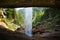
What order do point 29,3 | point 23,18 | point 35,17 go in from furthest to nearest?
point 23,18
point 35,17
point 29,3

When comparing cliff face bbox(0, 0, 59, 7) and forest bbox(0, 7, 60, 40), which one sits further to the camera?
forest bbox(0, 7, 60, 40)

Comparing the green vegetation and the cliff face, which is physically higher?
the cliff face

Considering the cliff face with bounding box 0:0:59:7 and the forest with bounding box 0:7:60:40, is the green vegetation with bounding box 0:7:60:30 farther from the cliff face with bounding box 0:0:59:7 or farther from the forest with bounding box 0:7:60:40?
the cliff face with bounding box 0:0:59:7

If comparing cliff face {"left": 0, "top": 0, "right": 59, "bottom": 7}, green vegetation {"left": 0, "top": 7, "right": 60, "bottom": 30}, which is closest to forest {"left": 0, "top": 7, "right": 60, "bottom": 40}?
green vegetation {"left": 0, "top": 7, "right": 60, "bottom": 30}

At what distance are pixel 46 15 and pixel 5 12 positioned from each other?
0.97 metres

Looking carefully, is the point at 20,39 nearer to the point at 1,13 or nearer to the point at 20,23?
the point at 1,13

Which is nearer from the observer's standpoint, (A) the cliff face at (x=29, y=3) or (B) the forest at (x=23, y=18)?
(A) the cliff face at (x=29, y=3)

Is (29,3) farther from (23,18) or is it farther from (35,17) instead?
(23,18)

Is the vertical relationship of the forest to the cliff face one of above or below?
below

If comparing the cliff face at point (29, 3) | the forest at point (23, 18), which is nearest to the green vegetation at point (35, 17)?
the forest at point (23, 18)

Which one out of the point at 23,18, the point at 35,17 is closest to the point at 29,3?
the point at 35,17

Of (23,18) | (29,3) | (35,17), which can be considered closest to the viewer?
(29,3)

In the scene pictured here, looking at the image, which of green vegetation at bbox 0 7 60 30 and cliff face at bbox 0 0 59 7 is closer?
cliff face at bbox 0 0 59 7

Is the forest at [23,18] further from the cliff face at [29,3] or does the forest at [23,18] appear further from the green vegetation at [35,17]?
the cliff face at [29,3]
